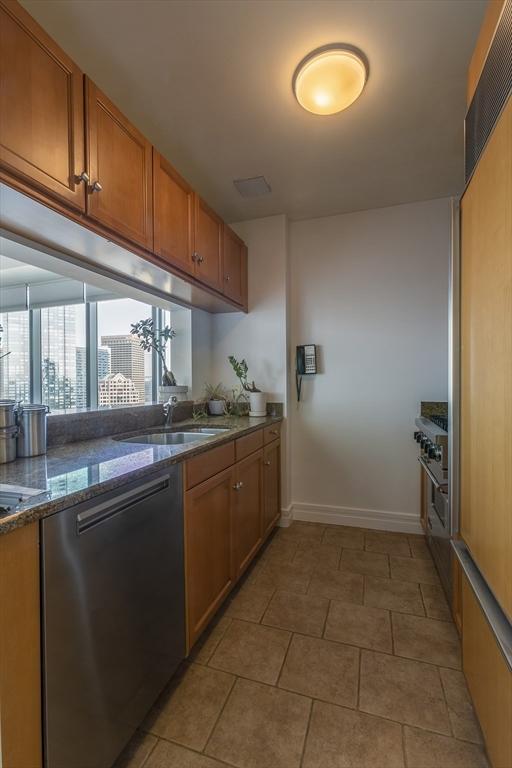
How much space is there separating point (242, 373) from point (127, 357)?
3.00ft

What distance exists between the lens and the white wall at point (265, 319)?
9.43ft

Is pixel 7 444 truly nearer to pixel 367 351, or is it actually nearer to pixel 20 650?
pixel 20 650

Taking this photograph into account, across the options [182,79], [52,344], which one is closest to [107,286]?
[52,344]

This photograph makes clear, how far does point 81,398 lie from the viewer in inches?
97.2

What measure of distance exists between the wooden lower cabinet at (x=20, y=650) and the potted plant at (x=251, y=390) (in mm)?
1965

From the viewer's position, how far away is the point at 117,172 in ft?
4.77

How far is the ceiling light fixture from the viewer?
1.44 m

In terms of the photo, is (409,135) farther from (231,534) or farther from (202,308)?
(231,534)

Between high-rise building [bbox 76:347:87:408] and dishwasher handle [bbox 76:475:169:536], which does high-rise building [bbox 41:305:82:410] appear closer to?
high-rise building [bbox 76:347:87:408]

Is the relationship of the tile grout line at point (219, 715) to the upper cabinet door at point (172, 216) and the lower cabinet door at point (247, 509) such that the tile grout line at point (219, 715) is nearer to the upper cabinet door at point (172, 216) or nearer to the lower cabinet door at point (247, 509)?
the lower cabinet door at point (247, 509)

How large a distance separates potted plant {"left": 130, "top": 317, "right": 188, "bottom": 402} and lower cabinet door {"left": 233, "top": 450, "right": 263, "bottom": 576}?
0.79 meters

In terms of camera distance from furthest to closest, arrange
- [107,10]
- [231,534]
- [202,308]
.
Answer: [202,308] → [231,534] → [107,10]

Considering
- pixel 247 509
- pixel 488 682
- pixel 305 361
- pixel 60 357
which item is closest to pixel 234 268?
pixel 305 361

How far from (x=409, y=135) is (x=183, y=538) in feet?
7.96
